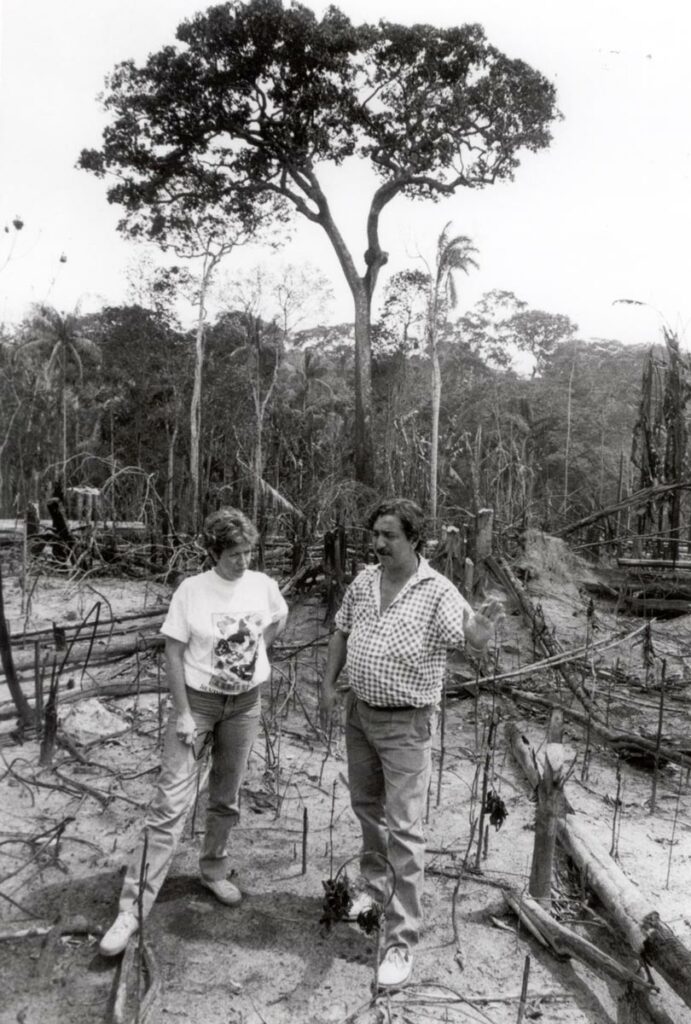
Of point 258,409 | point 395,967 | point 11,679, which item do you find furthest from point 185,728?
point 258,409

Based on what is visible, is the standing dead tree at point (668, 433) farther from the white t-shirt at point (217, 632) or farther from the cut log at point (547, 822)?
the white t-shirt at point (217, 632)

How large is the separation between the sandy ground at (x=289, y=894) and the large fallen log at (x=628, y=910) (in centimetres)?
12

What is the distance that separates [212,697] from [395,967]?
1095mm

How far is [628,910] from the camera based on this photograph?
116 inches

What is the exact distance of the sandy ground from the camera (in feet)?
8.59

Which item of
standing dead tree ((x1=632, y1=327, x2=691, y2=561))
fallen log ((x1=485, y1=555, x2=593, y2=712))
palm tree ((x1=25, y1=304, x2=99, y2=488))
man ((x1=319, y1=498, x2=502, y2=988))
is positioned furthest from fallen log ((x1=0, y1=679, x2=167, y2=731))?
palm tree ((x1=25, y1=304, x2=99, y2=488))

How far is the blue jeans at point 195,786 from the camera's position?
2.81 m

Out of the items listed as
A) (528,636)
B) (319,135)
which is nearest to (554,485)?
(319,135)

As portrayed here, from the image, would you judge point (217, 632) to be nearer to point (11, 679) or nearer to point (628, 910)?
point (628, 910)

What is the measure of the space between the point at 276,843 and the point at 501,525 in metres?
9.00

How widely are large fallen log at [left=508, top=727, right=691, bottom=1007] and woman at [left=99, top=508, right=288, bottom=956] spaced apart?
4.67 feet

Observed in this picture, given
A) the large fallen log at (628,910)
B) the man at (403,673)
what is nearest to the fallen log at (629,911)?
the large fallen log at (628,910)

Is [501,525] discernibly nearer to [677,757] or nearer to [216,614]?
Answer: [677,757]

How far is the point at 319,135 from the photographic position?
2045 centimetres
